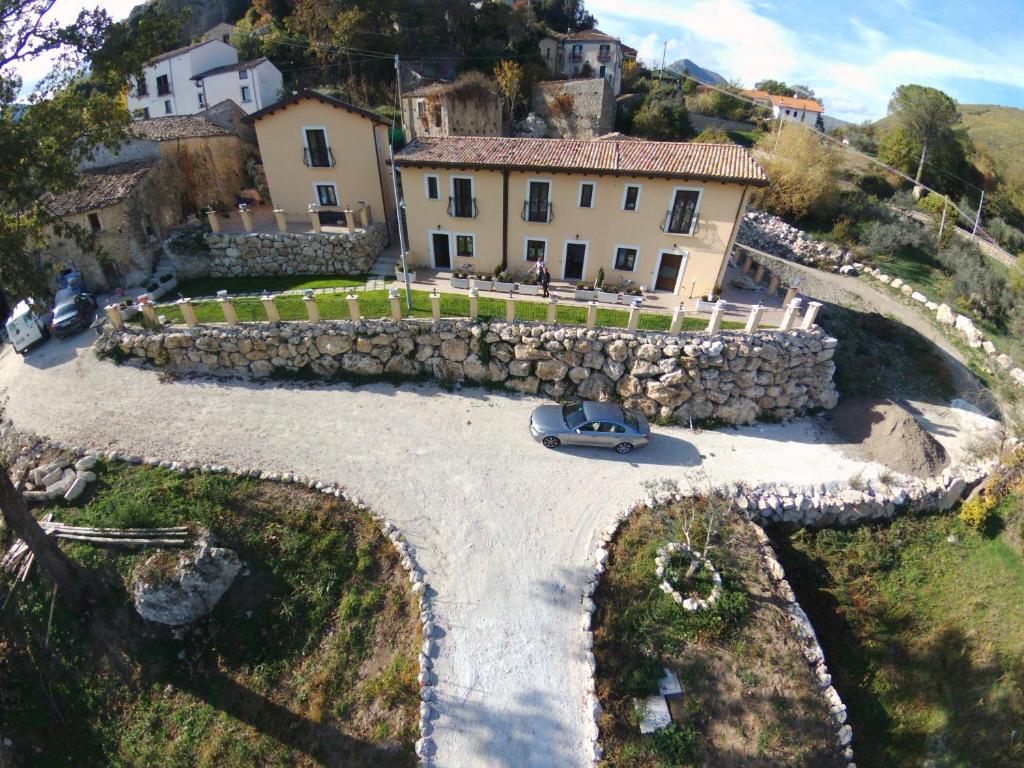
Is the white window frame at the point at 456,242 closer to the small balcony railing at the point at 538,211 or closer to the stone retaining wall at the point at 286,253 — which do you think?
the small balcony railing at the point at 538,211

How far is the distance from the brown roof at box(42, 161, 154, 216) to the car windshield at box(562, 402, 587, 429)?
22.9 meters

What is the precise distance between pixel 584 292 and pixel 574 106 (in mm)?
29062

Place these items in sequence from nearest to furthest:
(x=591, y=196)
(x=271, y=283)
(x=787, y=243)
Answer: (x=591, y=196)
(x=271, y=283)
(x=787, y=243)

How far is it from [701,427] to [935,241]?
1277 inches

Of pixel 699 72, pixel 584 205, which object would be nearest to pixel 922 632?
pixel 584 205

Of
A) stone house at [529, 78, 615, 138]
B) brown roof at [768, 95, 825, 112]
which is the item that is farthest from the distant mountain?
stone house at [529, 78, 615, 138]

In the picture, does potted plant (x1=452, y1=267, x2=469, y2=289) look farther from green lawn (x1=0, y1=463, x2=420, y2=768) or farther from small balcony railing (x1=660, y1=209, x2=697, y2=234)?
green lawn (x1=0, y1=463, x2=420, y2=768)

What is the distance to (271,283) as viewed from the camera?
2444 centimetres

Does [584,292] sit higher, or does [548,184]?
[548,184]

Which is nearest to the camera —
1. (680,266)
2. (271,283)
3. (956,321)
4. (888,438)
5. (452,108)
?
(888,438)

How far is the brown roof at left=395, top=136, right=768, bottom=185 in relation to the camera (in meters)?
20.4

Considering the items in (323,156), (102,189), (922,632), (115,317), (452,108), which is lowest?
(922,632)

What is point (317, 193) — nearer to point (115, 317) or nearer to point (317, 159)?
point (317, 159)

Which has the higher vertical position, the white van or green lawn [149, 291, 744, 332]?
green lawn [149, 291, 744, 332]
